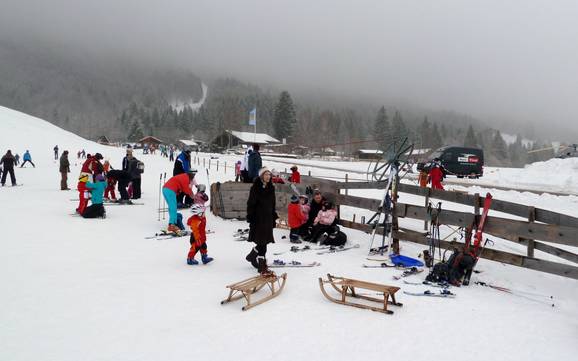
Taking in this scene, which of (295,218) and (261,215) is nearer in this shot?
(261,215)

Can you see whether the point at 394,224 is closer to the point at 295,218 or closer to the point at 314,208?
the point at 314,208

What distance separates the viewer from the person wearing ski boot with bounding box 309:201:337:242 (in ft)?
34.1

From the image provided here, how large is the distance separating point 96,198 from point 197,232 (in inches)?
256

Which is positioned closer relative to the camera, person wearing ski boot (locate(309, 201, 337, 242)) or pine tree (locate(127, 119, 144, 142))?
person wearing ski boot (locate(309, 201, 337, 242))

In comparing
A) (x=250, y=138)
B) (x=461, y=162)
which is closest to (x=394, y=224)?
(x=461, y=162)

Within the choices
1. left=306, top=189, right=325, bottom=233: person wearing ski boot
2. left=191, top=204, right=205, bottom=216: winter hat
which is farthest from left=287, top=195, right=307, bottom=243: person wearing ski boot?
left=191, top=204, right=205, bottom=216: winter hat

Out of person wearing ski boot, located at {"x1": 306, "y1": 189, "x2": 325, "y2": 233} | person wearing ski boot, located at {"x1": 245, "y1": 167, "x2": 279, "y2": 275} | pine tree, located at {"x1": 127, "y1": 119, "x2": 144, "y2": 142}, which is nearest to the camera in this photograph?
person wearing ski boot, located at {"x1": 245, "y1": 167, "x2": 279, "y2": 275}

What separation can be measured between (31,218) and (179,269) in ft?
24.4

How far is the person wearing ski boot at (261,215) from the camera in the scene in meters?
7.68

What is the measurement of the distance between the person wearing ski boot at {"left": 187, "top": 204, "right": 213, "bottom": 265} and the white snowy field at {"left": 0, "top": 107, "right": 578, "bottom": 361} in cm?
26

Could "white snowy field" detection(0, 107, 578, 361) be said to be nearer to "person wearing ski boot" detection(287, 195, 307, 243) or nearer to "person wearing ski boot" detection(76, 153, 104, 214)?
"person wearing ski boot" detection(287, 195, 307, 243)

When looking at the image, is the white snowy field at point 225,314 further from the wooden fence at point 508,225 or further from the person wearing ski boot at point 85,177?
the person wearing ski boot at point 85,177

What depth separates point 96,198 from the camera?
1281 centimetres

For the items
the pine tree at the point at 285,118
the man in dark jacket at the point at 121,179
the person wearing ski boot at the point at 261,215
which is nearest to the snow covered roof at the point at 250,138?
the pine tree at the point at 285,118
